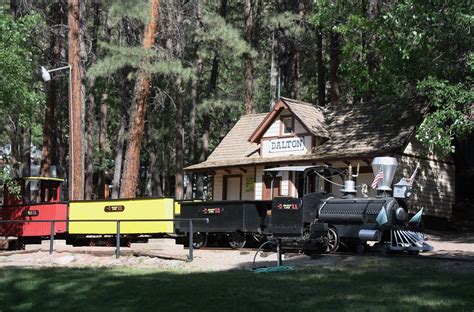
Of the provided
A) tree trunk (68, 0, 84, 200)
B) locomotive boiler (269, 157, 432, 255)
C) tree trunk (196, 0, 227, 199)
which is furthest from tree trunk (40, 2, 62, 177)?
locomotive boiler (269, 157, 432, 255)

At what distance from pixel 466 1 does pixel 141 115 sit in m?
11.9

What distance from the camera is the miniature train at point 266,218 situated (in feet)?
57.2

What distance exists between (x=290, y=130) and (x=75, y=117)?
9795 millimetres

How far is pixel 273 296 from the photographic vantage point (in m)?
11.1

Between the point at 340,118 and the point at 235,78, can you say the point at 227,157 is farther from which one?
the point at 235,78

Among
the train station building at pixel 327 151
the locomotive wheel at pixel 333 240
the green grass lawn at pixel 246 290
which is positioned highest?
the train station building at pixel 327 151

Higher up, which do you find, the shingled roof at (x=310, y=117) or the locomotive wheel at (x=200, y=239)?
the shingled roof at (x=310, y=117)

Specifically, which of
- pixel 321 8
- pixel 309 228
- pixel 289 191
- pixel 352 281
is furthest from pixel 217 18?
pixel 352 281

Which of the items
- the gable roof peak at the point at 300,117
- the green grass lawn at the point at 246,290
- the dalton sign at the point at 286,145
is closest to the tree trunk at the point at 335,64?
the gable roof peak at the point at 300,117

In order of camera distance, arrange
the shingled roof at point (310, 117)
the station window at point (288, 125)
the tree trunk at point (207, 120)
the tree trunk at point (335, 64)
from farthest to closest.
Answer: the tree trunk at point (207, 120)
the tree trunk at point (335, 64)
the station window at point (288, 125)
the shingled roof at point (310, 117)

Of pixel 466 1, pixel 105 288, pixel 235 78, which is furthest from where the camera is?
pixel 235 78

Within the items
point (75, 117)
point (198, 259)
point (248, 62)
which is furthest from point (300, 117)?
point (198, 259)

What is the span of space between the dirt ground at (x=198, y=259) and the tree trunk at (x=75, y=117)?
6.27 m

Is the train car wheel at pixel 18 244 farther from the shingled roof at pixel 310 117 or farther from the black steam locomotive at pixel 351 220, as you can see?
the shingled roof at pixel 310 117
